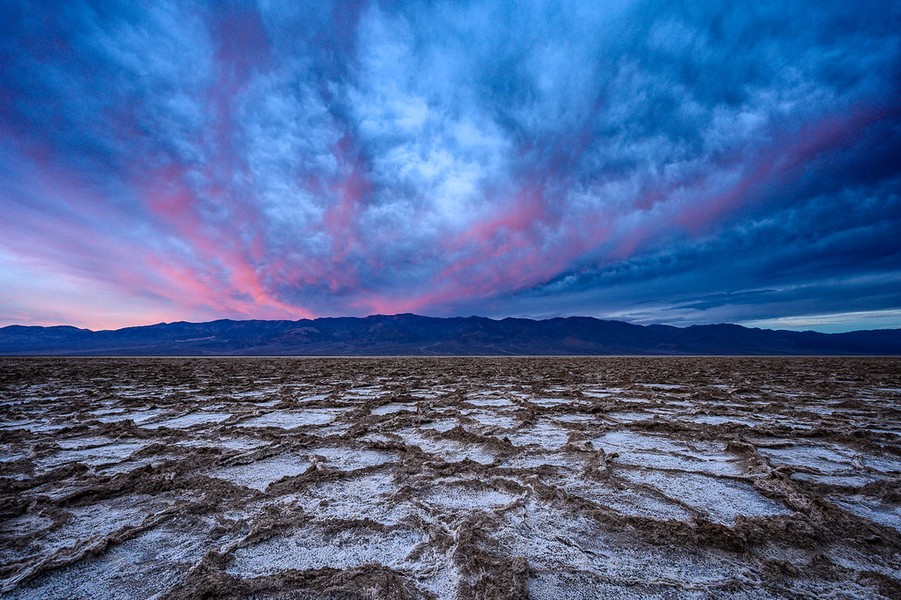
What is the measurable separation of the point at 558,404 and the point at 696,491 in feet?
12.3

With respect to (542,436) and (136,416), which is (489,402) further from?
(136,416)

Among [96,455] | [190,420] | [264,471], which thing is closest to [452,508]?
[264,471]

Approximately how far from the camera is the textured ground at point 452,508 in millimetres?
1759

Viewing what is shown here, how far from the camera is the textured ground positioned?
1759 millimetres

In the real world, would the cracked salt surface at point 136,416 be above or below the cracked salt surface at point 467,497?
above

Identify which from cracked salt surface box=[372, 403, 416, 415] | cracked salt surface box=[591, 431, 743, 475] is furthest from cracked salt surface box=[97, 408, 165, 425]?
cracked salt surface box=[591, 431, 743, 475]

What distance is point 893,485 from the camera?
285 centimetres

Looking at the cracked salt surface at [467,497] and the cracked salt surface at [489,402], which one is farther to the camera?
the cracked salt surface at [489,402]

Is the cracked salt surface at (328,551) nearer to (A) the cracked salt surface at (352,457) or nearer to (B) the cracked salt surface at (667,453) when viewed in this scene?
(A) the cracked salt surface at (352,457)

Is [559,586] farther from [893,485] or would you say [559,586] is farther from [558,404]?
[558,404]

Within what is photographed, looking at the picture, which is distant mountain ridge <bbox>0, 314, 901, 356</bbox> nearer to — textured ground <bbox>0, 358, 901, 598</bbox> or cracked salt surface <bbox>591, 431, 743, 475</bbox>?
cracked salt surface <bbox>591, 431, 743, 475</bbox>

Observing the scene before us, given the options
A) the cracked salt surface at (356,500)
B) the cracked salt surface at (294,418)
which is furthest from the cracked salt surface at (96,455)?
the cracked salt surface at (356,500)

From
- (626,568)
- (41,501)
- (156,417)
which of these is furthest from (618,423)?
(156,417)

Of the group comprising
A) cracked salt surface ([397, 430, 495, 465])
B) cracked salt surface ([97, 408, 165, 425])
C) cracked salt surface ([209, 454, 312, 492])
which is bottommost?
cracked salt surface ([397, 430, 495, 465])
